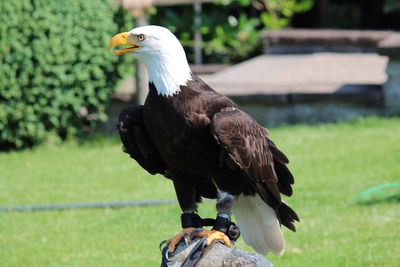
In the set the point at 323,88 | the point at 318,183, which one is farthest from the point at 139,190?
the point at 323,88

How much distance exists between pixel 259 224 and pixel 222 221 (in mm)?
476

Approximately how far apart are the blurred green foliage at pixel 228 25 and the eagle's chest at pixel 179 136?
930 cm

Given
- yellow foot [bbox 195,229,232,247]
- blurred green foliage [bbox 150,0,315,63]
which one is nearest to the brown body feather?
yellow foot [bbox 195,229,232,247]

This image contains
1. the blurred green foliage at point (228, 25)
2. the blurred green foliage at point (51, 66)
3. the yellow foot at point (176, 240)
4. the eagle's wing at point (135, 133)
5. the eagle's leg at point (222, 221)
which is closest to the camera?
the eagle's leg at point (222, 221)

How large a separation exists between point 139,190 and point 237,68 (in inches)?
190

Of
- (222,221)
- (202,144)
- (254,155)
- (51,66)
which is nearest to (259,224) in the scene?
(222,221)

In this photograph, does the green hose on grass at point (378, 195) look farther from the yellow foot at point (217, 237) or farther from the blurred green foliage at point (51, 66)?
the blurred green foliage at point (51, 66)

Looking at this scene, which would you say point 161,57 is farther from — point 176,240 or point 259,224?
point 259,224

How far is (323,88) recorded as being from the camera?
10352 mm

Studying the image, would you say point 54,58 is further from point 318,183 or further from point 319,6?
point 319,6

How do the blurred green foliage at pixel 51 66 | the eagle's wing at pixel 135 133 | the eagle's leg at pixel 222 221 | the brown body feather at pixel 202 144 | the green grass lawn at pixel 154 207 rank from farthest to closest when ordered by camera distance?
1. the blurred green foliage at pixel 51 66
2. the green grass lawn at pixel 154 207
3. the eagle's wing at pixel 135 133
4. the eagle's leg at pixel 222 221
5. the brown body feather at pixel 202 144

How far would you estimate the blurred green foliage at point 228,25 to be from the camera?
13.9m

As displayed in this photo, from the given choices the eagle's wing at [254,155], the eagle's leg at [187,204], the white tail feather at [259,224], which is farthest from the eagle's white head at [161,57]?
the white tail feather at [259,224]

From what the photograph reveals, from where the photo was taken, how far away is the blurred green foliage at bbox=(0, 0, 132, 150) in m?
9.53
